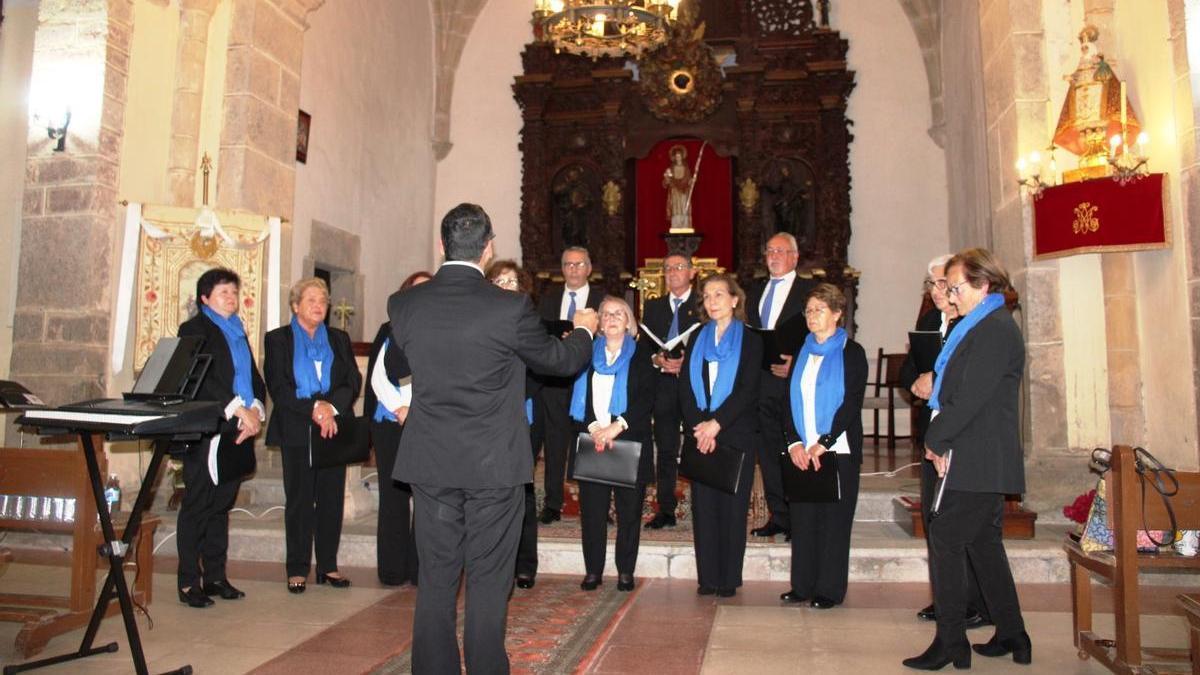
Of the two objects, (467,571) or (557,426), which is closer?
(467,571)

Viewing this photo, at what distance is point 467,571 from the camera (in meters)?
2.83

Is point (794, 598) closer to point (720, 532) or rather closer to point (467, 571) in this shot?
point (720, 532)

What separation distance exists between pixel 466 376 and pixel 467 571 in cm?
61

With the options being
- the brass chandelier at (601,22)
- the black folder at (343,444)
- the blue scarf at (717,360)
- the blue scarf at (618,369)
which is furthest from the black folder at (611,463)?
the brass chandelier at (601,22)

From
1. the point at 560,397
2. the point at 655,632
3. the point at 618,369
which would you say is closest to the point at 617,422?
the point at 618,369

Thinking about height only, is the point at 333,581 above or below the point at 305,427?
below

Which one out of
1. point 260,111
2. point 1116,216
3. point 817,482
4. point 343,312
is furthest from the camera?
point 343,312

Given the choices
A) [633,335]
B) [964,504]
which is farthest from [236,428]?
[964,504]

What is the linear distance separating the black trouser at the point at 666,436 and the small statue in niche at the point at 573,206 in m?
6.46

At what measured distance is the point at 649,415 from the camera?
4.71m

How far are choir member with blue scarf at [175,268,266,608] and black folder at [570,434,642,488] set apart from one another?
166cm

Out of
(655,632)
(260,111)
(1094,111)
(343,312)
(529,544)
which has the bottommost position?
(655,632)

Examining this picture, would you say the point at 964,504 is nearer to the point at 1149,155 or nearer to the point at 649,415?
the point at 649,415

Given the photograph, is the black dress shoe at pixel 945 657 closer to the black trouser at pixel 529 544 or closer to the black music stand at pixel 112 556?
the black trouser at pixel 529 544
